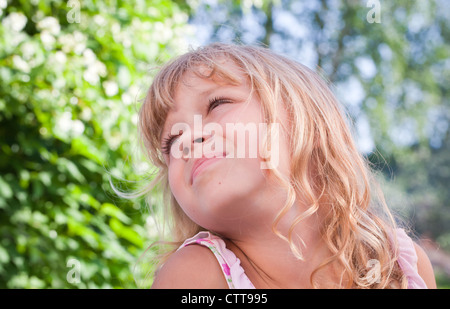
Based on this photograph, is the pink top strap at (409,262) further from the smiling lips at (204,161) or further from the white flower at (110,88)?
the white flower at (110,88)

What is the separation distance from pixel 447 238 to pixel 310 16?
6298 mm

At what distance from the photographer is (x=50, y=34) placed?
1.87m

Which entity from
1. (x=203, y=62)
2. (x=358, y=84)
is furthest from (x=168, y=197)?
(x=358, y=84)

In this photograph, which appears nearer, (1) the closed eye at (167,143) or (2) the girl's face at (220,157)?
(2) the girl's face at (220,157)

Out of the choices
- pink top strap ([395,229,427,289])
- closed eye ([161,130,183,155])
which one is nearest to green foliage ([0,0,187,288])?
closed eye ([161,130,183,155])

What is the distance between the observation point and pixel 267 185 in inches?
32.1

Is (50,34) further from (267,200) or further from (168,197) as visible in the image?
(267,200)

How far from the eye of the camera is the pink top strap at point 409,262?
35.5 inches

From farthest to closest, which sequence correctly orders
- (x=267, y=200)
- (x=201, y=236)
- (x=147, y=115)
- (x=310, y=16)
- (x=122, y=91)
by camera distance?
1. (x=310, y=16)
2. (x=122, y=91)
3. (x=147, y=115)
4. (x=201, y=236)
5. (x=267, y=200)

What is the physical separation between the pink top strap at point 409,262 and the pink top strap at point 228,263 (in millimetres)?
307

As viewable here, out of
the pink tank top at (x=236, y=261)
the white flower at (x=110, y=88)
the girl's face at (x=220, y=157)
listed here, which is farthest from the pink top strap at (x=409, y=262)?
the white flower at (x=110, y=88)

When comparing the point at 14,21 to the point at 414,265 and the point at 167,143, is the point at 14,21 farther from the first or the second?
the point at 414,265

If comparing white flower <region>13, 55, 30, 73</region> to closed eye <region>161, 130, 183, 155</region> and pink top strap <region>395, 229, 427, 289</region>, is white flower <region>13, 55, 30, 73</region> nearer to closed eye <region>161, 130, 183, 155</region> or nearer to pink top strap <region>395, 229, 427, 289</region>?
closed eye <region>161, 130, 183, 155</region>

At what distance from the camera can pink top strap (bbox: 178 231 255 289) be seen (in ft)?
2.64
